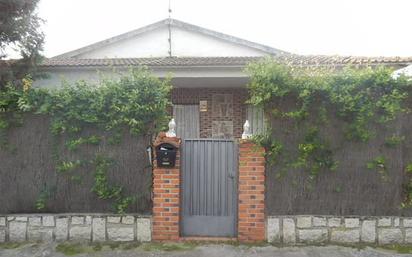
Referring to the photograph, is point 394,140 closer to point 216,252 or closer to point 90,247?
point 216,252

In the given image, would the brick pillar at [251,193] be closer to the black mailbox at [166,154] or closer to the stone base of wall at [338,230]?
the stone base of wall at [338,230]

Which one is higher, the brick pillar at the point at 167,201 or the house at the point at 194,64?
the house at the point at 194,64

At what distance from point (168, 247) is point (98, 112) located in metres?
2.18

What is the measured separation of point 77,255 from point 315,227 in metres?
3.34

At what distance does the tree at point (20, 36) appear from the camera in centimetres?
705

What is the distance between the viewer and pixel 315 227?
523cm

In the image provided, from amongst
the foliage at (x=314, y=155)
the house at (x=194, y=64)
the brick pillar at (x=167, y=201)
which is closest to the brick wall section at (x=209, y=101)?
the house at (x=194, y=64)

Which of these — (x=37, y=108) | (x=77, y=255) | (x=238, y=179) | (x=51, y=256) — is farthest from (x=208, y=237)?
(x=37, y=108)

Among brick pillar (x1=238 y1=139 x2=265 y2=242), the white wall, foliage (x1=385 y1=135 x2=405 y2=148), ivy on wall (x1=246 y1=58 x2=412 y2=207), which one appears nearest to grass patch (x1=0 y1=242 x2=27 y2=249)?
brick pillar (x1=238 y1=139 x2=265 y2=242)

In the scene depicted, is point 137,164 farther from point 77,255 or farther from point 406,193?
point 406,193

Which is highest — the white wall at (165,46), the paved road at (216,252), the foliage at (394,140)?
the white wall at (165,46)

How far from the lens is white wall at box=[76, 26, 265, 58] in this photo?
1453 cm

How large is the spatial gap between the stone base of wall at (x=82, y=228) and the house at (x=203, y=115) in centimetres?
29

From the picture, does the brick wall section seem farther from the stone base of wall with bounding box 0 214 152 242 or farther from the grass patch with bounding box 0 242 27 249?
the grass patch with bounding box 0 242 27 249
